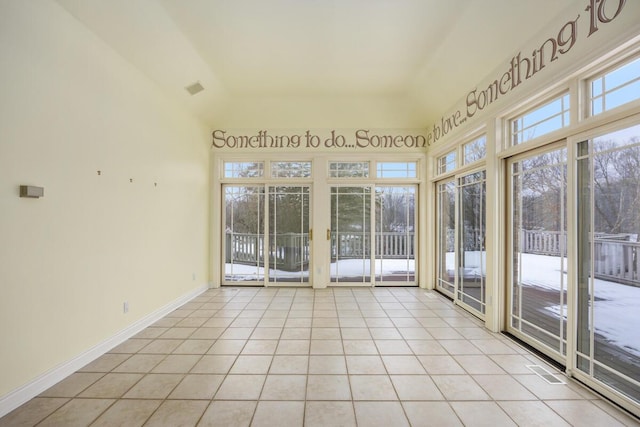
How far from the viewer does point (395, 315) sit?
3656mm

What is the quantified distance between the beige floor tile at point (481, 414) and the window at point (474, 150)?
8.87ft

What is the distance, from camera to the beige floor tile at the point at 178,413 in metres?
1.75

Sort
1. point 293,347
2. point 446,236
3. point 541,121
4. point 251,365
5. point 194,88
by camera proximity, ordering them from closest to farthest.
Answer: point 251,365 < point 541,121 < point 293,347 < point 194,88 < point 446,236

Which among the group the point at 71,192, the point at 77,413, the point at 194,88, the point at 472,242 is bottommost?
the point at 77,413

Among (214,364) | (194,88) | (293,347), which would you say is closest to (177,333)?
(214,364)

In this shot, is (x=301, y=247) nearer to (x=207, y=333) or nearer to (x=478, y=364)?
(x=207, y=333)

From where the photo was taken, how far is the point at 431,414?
1829 millimetres

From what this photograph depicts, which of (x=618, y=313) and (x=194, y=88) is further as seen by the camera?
(x=194, y=88)

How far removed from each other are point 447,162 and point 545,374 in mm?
3158

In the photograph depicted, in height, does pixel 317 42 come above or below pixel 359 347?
above

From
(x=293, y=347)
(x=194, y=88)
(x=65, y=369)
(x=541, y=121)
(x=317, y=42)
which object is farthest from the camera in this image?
(x=194, y=88)

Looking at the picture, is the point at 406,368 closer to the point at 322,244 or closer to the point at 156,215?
the point at 322,244

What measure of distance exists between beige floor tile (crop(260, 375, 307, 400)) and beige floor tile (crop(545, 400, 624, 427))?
1773mm

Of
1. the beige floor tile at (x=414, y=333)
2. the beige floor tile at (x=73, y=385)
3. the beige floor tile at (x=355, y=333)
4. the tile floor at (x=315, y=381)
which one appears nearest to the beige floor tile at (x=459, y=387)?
the tile floor at (x=315, y=381)
